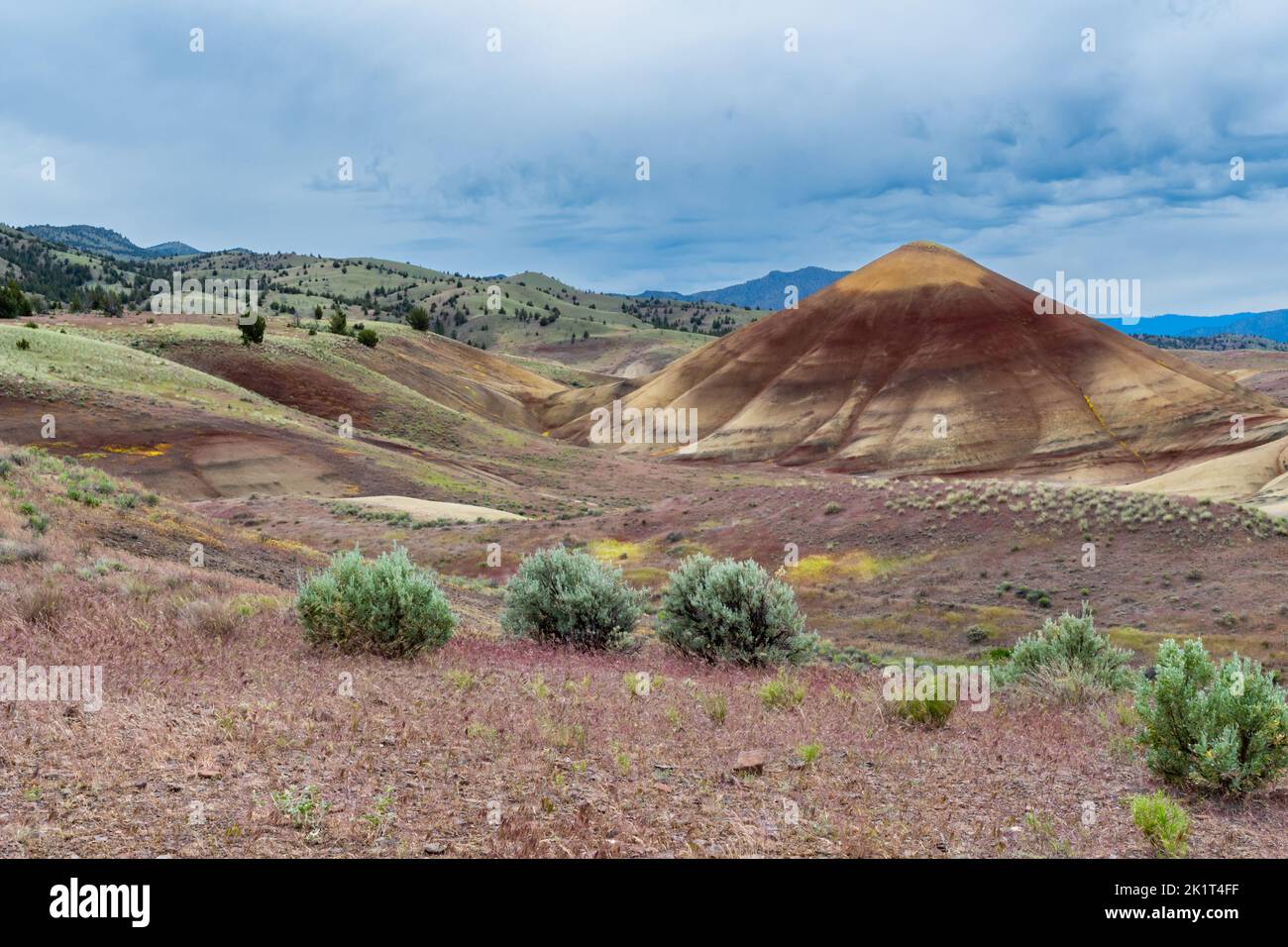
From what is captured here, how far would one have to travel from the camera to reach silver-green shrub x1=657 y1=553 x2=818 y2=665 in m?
13.7

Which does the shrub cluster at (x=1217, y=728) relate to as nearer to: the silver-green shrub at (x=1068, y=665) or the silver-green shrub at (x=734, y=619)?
the silver-green shrub at (x=1068, y=665)

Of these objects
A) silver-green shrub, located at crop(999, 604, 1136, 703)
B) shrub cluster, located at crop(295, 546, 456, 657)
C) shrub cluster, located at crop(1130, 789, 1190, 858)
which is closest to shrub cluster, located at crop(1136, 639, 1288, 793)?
shrub cluster, located at crop(1130, 789, 1190, 858)

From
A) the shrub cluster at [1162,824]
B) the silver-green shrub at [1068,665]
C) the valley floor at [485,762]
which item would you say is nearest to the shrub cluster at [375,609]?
the valley floor at [485,762]

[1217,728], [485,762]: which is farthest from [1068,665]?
[485,762]

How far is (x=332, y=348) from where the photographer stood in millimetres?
89562

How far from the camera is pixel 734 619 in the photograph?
13.6 metres

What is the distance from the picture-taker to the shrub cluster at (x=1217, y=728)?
692cm

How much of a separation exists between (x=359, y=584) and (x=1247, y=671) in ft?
32.4

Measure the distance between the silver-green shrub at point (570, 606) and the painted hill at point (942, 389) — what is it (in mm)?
66479

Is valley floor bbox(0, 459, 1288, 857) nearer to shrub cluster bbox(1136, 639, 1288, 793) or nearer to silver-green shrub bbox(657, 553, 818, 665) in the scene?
shrub cluster bbox(1136, 639, 1288, 793)

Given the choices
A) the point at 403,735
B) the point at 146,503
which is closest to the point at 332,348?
the point at 146,503

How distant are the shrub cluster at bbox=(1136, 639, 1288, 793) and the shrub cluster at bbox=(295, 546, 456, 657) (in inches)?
329
